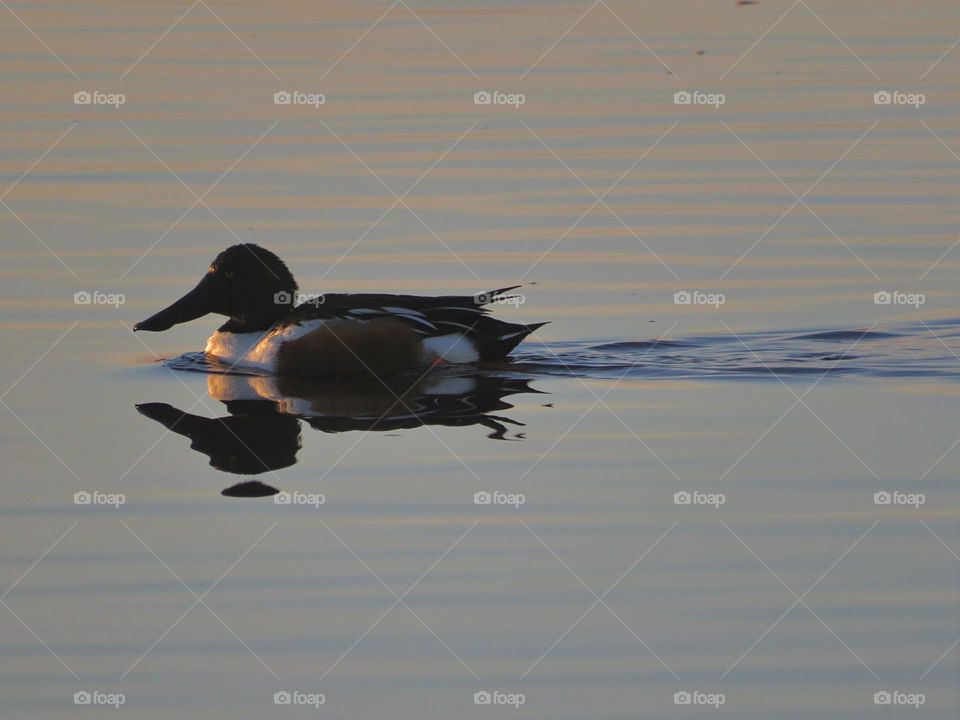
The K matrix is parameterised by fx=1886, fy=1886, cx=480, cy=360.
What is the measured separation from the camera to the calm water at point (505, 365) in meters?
7.35

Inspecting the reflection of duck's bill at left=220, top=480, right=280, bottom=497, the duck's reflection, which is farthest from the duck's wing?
the reflection of duck's bill at left=220, top=480, right=280, bottom=497

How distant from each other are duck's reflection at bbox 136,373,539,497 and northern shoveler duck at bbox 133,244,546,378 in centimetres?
18

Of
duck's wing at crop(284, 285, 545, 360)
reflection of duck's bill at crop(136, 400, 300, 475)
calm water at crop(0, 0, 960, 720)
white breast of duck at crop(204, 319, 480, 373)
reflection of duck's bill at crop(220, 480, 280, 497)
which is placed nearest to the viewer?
calm water at crop(0, 0, 960, 720)

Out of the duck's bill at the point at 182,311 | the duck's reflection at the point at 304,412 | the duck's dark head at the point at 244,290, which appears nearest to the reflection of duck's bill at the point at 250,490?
the duck's reflection at the point at 304,412

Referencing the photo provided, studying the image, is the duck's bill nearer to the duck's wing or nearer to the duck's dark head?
the duck's dark head

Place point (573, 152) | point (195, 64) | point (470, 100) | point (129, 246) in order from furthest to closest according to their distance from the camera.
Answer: point (195, 64)
point (470, 100)
point (573, 152)
point (129, 246)

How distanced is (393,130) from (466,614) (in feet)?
31.4

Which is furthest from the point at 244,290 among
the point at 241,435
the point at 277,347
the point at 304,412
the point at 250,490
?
the point at 250,490

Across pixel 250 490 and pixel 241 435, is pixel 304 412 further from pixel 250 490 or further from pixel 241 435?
pixel 250 490

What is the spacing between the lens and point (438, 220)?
14.5 m

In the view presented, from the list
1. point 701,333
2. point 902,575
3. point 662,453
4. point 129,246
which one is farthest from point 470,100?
point 902,575

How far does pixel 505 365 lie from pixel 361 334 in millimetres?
976

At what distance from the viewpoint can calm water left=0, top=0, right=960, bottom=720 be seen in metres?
7.35

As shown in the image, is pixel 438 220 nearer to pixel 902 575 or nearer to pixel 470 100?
pixel 470 100
